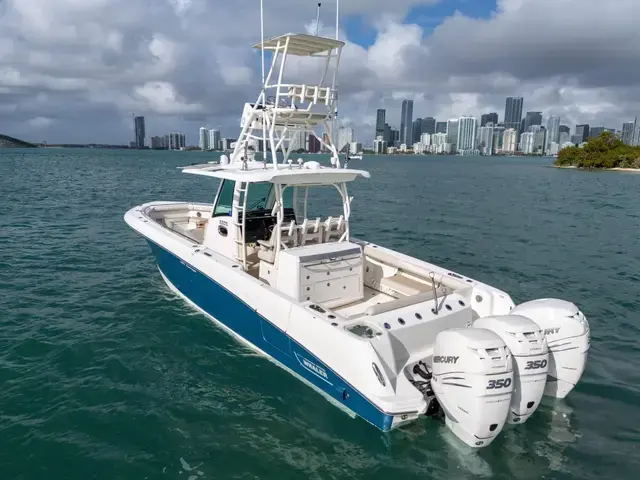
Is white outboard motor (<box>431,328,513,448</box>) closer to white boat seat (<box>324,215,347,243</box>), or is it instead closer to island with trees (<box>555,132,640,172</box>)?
white boat seat (<box>324,215,347,243</box>)

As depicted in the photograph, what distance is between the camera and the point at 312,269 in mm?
7012

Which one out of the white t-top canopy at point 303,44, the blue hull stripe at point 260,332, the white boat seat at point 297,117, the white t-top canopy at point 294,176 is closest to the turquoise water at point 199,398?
the blue hull stripe at point 260,332

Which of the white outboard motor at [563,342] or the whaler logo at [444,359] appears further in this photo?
the white outboard motor at [563,342]

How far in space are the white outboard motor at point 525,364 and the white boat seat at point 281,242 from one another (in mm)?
3823

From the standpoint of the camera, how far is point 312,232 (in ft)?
27.2

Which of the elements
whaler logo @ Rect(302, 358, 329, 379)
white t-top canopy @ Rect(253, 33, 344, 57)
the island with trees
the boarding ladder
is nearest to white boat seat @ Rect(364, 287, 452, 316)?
whaler logo @ Rect(302, 358, 329, 379)

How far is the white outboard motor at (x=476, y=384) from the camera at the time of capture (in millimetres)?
4645

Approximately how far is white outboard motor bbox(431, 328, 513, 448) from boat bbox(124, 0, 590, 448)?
0.04ft

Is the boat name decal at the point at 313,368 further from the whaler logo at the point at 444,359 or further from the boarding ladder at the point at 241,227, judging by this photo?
the boarding ladder at the point at 241,227

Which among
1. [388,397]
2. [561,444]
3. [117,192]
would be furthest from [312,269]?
[117,192]

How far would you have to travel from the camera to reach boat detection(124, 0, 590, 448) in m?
4.99

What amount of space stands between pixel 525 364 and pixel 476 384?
733 mm

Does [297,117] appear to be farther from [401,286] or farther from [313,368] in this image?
[313,368]

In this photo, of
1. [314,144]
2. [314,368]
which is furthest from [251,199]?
[314,368]
